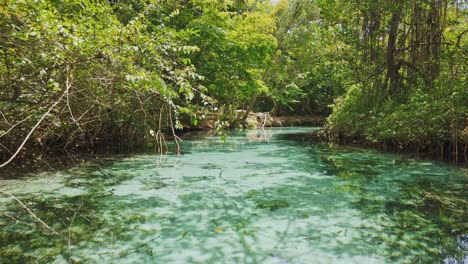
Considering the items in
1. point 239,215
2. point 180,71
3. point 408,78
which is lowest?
point 239,215

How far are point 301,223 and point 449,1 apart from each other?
6458 mm

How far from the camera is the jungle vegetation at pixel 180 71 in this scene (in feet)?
11.9

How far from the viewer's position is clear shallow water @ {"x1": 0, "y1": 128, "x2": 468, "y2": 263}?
2.55m

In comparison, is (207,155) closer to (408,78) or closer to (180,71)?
(180,71)

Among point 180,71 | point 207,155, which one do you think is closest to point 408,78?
point 207,155

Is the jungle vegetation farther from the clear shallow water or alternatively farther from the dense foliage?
the clear shallow water

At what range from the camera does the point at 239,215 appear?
11.4 ft

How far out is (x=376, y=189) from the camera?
4.56 metres

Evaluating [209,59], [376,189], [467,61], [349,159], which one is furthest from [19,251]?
[209,59]

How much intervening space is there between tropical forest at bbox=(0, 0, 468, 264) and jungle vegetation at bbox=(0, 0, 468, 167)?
0.04 meters

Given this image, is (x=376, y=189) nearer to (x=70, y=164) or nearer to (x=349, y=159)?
(x=349, y=159)

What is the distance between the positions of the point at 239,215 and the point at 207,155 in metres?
4.55

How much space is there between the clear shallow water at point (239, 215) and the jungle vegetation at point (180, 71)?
802 millimetres

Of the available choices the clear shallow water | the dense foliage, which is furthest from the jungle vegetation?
the clear shallow water
